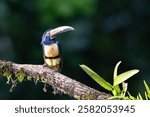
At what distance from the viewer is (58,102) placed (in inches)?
61.0

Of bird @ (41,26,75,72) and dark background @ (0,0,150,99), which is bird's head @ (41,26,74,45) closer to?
bird @ (41,26,75,72)

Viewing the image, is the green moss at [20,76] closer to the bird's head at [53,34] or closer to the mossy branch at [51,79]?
the mossy branch at [51,79]

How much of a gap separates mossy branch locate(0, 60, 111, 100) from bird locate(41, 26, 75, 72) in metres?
0.02

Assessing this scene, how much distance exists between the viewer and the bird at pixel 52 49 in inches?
58.2

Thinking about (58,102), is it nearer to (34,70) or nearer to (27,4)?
(34,70)

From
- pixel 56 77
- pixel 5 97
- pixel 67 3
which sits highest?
pixel 67 3

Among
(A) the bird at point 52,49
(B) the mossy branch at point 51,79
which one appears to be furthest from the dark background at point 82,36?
(A) the bird at point 52,49

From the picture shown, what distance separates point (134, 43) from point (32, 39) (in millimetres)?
732

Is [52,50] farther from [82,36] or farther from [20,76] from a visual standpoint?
[82,36]

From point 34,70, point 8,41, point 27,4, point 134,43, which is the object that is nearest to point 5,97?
point 8,41

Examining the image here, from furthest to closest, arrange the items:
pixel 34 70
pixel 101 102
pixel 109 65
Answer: pixel 109 65
pixel 34 70
pixel 101 102

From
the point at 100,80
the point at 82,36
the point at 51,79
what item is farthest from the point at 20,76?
the point at 82,36

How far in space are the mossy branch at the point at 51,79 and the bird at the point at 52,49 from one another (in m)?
0.02

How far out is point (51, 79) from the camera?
1528mm
